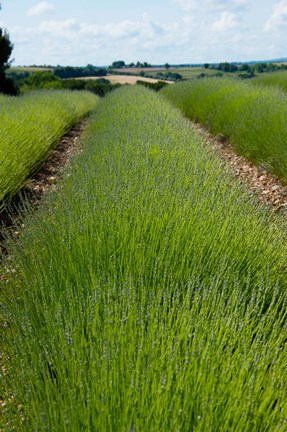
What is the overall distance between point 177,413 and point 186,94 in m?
12.0

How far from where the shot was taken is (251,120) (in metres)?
6.86

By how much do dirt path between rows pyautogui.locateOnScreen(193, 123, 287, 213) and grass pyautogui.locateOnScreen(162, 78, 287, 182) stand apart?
0.09m

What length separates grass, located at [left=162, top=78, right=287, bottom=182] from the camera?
5808 millimetres

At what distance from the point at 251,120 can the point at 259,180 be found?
51.0 inches

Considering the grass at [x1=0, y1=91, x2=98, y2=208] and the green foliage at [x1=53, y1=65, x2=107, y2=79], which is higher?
the grass at [x1=0, y1=91, x2=98, y2=208]

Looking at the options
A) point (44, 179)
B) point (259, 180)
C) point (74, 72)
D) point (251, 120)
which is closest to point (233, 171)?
point (259, 180)

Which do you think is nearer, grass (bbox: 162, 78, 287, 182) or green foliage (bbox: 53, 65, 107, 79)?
grass (bbox: 162, 78, 287, 182)

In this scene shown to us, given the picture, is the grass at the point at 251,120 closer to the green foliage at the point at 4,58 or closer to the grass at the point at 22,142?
the grass at the point at 22,142

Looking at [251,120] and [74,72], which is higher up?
[251,120]

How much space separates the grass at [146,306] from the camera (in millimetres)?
1482

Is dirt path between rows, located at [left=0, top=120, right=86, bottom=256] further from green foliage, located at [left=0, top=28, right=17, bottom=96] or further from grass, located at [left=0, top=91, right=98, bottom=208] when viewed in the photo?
green foliage, located at [left=0, top=28, right=17, bottom=96]

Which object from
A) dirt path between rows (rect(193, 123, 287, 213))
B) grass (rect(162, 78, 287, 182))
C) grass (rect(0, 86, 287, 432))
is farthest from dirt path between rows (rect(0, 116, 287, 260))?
grass (rect(0, 86, 287, 432))

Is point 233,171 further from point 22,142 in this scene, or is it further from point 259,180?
point 22,142

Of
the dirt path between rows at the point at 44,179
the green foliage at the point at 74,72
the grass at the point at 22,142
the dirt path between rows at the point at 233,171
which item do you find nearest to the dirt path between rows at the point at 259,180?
the dirt path between rows at the point at 233,171
